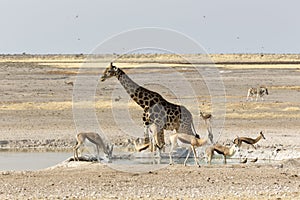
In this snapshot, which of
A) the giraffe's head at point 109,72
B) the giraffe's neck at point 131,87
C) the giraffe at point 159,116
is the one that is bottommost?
the giraffe at point 159,116

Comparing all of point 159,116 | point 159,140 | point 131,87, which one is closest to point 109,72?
point 131,87

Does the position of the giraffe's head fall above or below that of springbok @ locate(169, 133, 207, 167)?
above

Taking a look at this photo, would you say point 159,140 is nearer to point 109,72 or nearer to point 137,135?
point 109,72

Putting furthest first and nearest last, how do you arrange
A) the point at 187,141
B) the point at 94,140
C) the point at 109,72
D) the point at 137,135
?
the point at 137,135
the point at 109,72
the point at 94,140
the point at 187,141

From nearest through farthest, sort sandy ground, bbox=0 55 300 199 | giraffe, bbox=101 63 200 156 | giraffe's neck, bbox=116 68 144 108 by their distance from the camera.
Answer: sandy ground, bbox=0 55 300 199 < giraffe, bbox=101 63 200 156 < giraffe's neck, bbox=116 68 144 108

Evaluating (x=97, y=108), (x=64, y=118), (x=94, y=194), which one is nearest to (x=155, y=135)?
(x=94, y=194)

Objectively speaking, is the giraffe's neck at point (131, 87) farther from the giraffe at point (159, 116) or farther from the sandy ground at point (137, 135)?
the sandy ground at point (137, 135)

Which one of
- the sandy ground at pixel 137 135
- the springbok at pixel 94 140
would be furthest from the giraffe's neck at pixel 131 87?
the sandy ground at pixel 137 135

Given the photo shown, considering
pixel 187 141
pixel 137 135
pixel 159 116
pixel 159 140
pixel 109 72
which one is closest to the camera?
pixel 187 141

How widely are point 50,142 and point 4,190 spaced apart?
9.20 meters

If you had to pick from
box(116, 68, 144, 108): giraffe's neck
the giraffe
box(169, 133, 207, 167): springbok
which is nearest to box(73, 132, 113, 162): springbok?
the giraffe

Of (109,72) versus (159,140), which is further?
(109,72)

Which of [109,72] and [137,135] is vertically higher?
[109,72]

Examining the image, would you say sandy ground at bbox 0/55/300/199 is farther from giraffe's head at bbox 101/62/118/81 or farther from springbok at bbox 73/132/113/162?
giraffe's head at bbox 101/62/118/81
